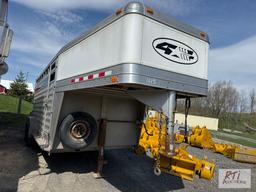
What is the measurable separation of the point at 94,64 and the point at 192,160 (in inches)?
83.8

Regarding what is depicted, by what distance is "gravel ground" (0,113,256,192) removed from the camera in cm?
472

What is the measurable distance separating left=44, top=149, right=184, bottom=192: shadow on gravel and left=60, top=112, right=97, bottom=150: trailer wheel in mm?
952

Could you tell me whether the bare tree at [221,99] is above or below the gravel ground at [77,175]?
above

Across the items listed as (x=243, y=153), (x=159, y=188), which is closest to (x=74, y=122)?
(x=159, y=188)

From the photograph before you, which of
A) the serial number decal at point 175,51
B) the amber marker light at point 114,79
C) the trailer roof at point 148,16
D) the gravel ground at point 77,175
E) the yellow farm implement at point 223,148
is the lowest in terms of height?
the gravel ground at point 77,175

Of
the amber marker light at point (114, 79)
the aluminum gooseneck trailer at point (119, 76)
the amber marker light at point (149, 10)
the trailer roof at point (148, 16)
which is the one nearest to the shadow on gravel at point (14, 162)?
the aluminum gooseneck trailer at point (119, 76)

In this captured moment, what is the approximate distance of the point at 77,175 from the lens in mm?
5391

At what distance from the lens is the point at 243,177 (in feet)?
13.1

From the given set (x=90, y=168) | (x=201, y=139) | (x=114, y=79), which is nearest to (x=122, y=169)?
(x=90, y=168)

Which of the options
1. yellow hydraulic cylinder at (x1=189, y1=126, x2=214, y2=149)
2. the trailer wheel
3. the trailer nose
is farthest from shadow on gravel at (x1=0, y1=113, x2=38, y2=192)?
yellow hydraulic cylinder at (x1=189, y1=126, x2=214, y2=149)

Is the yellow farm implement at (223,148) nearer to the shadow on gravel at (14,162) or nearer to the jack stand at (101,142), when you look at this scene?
the jack stand at (101,142)

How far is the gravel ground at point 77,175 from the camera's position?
4.72 meters

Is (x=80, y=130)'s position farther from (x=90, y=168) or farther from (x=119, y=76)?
(x=119, y=76)

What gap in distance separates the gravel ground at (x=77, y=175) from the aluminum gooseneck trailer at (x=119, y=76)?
0.66m
